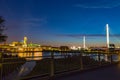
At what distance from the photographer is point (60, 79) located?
43.8 ft

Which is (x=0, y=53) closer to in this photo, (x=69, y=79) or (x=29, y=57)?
(x=29, y=57)

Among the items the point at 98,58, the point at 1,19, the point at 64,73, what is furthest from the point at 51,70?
the point at 1,19

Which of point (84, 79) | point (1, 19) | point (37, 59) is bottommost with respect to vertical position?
point (84, 79)

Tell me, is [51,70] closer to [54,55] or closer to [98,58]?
[54,55]

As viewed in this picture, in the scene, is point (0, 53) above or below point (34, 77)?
above

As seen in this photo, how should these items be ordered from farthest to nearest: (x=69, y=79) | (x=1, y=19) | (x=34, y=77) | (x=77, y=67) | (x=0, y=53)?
(x=1, y=19) < (x=77, y=67) < (x=69, y=79) < (x=34, y=77) < (x=0, y=53)

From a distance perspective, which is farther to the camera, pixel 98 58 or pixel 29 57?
pixel 98 58

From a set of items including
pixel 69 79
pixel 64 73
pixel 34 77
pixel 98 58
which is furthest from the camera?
pixel 98 58

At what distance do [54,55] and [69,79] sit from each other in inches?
64.1

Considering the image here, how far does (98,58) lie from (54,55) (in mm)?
10800

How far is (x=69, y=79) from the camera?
13508 millimetres

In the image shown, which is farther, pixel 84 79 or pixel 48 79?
pixel 84 79

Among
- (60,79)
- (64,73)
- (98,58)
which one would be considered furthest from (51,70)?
(98,58)

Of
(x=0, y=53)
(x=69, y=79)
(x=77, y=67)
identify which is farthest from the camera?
(x=77, y=67)
